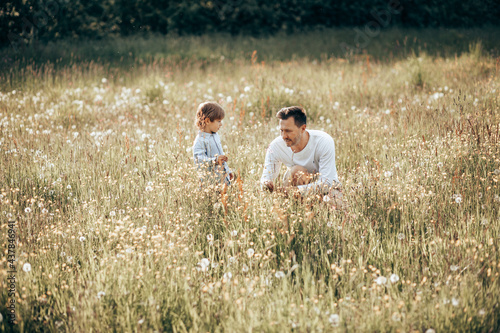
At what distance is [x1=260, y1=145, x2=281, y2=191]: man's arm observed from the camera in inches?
149

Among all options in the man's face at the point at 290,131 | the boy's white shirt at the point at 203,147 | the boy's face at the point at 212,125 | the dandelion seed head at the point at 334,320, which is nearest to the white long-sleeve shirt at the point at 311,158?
the man's face at the point at 290,131

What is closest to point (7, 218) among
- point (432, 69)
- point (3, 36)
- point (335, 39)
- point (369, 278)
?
point (369, 278)

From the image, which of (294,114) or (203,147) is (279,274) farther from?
(203,147)

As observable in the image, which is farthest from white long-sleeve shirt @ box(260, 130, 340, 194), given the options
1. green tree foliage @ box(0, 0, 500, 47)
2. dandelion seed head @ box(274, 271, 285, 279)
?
green tree foliage @ box(0, 0, 500, 47)

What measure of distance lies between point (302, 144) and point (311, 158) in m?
0.17

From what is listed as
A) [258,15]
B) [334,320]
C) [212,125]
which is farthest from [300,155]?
[258,15]

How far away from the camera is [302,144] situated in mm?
4000

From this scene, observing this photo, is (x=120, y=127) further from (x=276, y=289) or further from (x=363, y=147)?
(x=276, y=289)

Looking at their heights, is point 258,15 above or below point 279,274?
above

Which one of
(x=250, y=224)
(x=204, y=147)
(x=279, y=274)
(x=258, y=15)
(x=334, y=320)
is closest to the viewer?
(x=334, y=320)

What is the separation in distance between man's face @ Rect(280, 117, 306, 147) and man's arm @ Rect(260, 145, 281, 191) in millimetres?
256

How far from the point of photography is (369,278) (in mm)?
2533

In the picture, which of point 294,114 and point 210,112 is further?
point 210,112

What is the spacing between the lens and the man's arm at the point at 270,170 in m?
3.79
